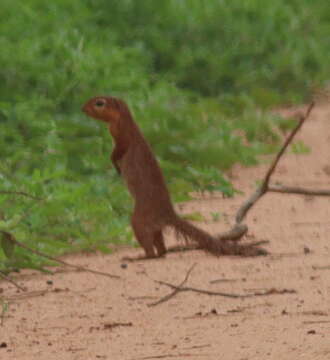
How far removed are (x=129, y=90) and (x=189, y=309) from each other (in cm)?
411

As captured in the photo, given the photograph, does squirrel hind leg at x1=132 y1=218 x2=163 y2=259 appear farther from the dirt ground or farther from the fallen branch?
the fallen branch

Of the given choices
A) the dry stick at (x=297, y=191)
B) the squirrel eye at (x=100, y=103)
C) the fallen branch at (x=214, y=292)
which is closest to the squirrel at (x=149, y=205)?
the squirrel eye at (x=100, y=103)

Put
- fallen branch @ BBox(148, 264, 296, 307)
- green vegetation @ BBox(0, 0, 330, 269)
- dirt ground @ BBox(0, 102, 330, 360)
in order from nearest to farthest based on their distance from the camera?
dirt ground @ BBox(0, 102, 330, 360) → fallen branch @ BBox(148, 264, 296, 307) → green vegetation @ BBox(0, 0, 330, 269)

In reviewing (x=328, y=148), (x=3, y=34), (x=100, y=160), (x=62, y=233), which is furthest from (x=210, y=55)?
(x=62, y=233)

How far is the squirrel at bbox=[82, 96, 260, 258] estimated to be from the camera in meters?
Result: 5.59

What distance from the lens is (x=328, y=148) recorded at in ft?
29.9

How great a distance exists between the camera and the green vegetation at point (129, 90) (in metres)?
5.97

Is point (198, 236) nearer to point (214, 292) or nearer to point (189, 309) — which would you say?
point (214, 292)

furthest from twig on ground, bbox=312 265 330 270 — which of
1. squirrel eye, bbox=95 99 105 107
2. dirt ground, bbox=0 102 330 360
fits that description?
squirrel eye, bbox=95 99 105 107

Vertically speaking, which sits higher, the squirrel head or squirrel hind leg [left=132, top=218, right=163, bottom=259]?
the squirrel head

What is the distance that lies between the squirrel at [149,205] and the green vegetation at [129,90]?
0.24 meters

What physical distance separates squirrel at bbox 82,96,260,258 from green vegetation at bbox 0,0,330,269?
0.24m

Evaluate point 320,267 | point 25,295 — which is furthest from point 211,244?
point 25,295

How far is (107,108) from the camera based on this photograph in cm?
584
